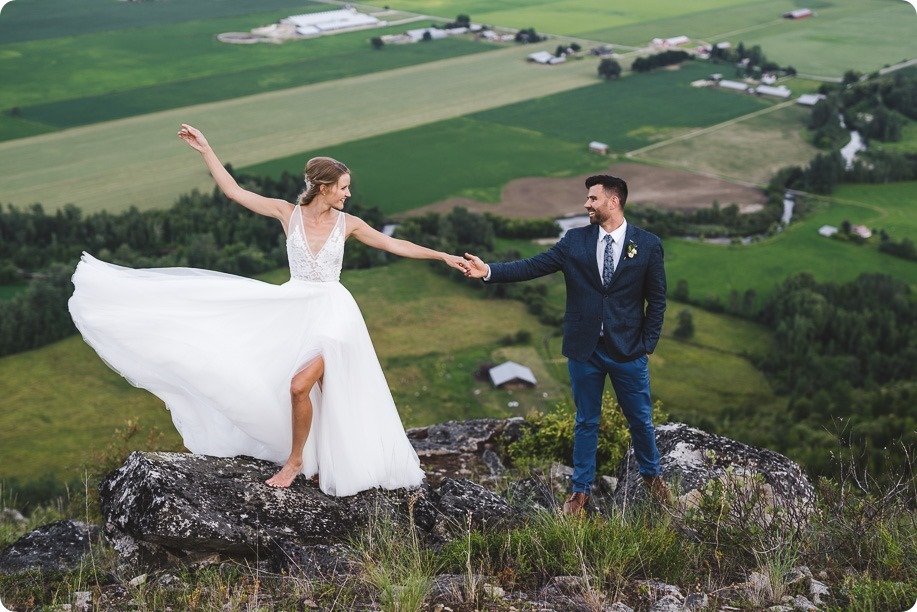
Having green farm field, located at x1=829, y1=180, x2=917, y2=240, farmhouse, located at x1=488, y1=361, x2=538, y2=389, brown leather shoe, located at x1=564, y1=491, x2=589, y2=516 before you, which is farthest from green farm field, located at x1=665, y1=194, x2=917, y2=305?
brown leather shoe, located at x1=564, y1=491, x2=589, y2=516

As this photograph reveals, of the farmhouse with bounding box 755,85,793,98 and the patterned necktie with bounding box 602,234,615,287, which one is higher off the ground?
the patterned necktie with bounding box 602,234,615,287

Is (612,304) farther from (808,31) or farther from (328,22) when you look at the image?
(808,31)

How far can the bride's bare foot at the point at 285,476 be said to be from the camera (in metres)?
7.86

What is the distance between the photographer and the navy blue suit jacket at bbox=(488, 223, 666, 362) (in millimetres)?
7750

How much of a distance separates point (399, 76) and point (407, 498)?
83021 mm

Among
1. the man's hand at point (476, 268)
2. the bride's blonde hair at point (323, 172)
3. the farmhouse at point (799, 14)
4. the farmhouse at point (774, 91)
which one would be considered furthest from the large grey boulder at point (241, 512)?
the farmhouse at point (799, 14)

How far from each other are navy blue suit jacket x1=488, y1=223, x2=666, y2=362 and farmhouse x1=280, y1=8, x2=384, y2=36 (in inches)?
3859

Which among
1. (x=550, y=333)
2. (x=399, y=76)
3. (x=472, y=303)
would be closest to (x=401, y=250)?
(x=550, y=333)

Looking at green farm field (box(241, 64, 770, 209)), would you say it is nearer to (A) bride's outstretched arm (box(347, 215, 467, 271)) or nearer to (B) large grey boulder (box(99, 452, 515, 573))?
(A) bride's outstretched arm (box(347, 215, 467, 271))

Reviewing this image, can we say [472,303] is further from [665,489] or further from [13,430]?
[665,489]

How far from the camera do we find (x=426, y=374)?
4259cm

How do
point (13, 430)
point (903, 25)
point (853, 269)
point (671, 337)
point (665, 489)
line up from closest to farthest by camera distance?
1. point (665, 489)
2. point (13, 430)
3. point (671, 337)
4. point (853, 269)
5. point (903, 25)

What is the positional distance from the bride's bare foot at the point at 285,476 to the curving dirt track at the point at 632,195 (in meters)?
53.9

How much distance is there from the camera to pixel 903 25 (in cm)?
10238
